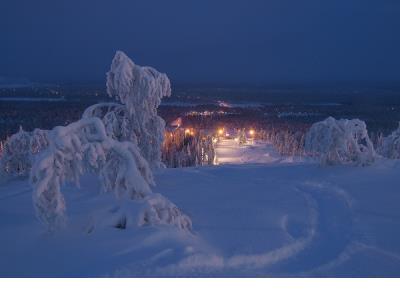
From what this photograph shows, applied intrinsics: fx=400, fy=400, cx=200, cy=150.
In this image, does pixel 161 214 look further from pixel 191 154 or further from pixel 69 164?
pixel 191 154

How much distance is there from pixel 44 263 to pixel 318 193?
776 cm

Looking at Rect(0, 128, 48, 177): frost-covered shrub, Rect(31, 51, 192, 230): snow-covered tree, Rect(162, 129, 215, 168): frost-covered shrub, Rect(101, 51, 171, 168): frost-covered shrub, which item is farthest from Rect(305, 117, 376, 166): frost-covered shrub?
Rect(162, 129, 215, 168): frost-covered shrub

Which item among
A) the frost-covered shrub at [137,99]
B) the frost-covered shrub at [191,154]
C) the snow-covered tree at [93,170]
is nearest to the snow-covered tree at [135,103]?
the frost-covered shrub at [137,99]

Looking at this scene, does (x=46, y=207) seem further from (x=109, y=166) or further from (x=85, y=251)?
(x=109, y=166)

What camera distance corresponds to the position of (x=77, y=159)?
670 centimetres

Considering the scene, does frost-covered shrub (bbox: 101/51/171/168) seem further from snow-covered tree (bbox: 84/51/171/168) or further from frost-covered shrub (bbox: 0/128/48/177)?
frost-covered shrub (bbox: 0/128/48/177)

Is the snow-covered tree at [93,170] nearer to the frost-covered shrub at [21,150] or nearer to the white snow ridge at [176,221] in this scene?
the white snow ridge at [176,221]

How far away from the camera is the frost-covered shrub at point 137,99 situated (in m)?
13.1

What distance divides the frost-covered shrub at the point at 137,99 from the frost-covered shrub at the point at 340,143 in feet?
19.1

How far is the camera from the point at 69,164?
675cm

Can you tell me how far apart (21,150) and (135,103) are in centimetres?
546

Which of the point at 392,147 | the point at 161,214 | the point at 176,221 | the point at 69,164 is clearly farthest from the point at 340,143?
the point at 69,164

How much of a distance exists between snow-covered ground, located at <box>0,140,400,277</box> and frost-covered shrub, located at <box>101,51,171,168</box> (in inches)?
106
